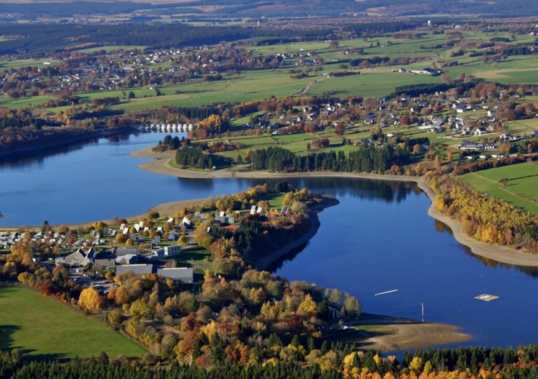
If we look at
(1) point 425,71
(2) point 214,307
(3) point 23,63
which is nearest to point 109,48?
(3) point 23,63

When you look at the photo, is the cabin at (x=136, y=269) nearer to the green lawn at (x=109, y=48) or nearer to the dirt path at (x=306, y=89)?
the dirt path at (x=306, y=89)

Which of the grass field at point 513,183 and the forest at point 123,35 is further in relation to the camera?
the forest at point 123,35

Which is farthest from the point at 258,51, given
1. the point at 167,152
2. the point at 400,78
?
the point at 167,152

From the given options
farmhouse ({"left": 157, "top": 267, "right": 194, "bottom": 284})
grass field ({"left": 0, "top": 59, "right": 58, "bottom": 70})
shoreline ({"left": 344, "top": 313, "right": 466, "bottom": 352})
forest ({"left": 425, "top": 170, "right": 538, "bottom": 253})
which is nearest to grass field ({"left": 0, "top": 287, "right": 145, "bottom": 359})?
farmhouse ({"left": 157, "top": 267, "right": 194, "bottom": 284})

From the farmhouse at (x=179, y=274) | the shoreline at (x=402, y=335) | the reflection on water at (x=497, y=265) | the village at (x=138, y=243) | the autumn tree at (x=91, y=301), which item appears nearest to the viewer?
the shoreline at (x=402, y=335)

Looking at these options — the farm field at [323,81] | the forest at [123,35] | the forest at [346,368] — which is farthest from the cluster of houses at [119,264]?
the forest at [123,35]
